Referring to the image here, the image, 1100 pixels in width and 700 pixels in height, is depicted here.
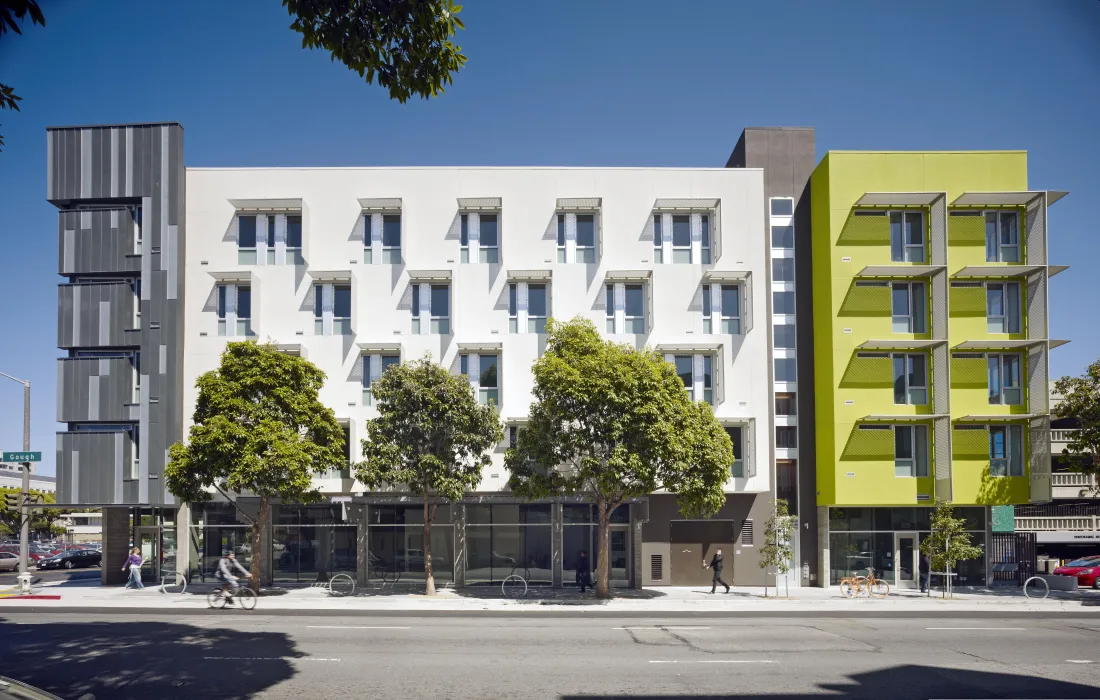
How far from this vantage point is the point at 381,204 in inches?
1288

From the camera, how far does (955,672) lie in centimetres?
1499

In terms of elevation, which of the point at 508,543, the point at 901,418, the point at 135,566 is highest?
the point at 901,418

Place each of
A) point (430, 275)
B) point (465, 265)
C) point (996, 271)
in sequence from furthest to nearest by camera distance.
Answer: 1. point (465, 265)
2. point (430, 275)
3. point (996, 271)

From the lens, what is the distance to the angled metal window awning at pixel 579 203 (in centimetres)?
3275

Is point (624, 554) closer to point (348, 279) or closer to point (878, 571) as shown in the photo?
point (878, 571)

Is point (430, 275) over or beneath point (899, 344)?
over

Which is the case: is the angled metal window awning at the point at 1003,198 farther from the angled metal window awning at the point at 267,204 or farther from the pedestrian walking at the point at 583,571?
the angled metal window awning at the point at 267,204

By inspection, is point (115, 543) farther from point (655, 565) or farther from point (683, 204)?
point (683, 204)

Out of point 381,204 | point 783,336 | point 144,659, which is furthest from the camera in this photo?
point 783,336

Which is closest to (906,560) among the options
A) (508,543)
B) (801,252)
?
(801,252)

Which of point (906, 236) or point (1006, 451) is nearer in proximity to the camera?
point (1006, 451)

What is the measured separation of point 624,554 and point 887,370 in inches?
494

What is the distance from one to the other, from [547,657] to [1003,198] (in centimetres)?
2630

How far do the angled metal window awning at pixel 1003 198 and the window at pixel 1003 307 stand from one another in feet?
10.3
